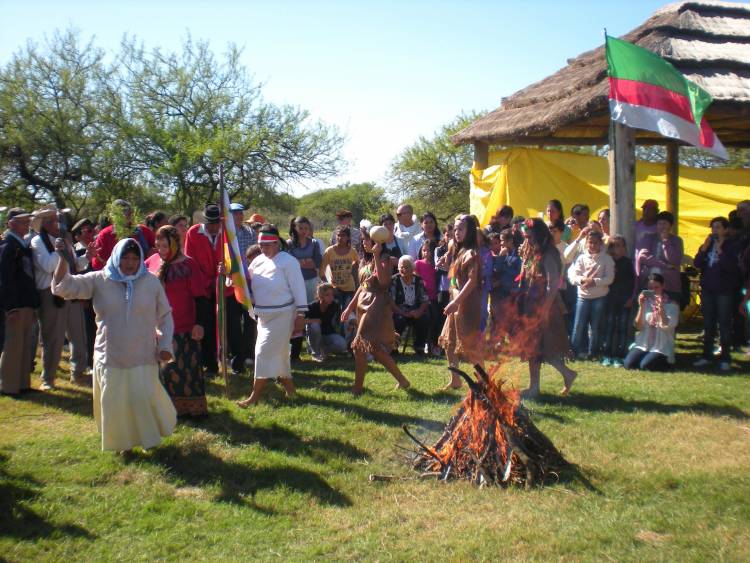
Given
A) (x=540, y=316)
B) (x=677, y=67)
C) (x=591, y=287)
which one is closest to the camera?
(x=540, y=316)

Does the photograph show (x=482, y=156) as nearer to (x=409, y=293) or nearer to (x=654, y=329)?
(x=409, y=293)

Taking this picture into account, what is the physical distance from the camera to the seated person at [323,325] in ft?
34.3

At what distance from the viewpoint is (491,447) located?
5.59 m

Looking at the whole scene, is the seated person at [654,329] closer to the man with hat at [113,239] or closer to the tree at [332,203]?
the man with hat at [113,239]

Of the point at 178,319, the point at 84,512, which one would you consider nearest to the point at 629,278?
the point at 178,319

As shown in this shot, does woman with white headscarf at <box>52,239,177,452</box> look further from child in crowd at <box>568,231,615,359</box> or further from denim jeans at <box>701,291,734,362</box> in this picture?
denim jeans at <box>701,291,734,362</box>

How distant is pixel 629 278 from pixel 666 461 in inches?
174

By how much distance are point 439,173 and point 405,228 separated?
24.8 meters

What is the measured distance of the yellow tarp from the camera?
43.5ft

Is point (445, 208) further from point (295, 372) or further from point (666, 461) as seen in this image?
point (666, 461)

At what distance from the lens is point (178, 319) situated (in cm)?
711

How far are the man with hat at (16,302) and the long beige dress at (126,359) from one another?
9.05 feet

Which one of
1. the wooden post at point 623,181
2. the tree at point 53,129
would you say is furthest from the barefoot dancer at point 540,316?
the tree at point 53,129

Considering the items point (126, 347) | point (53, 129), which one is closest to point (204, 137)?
point (53, 129)
